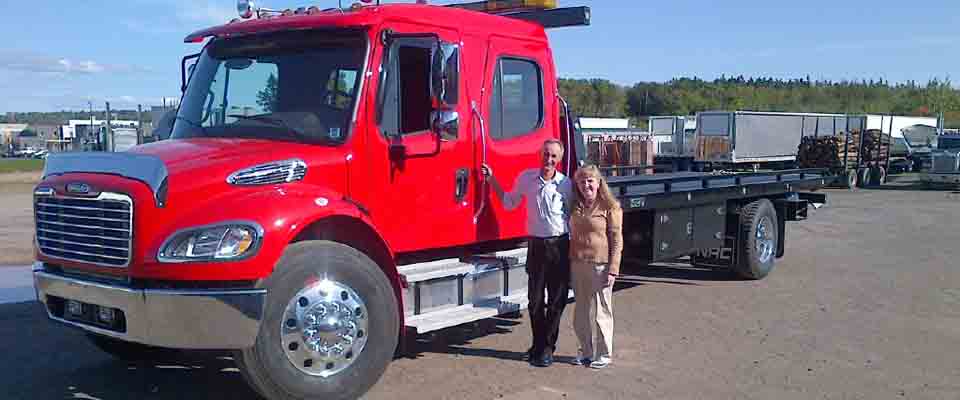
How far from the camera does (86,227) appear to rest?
5047 millimetres

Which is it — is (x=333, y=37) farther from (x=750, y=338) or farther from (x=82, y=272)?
(x=750, y=338)

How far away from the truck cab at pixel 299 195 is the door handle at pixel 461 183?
18 mm

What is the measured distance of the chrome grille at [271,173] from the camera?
502 cm

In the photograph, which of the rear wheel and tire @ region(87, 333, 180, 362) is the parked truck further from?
tire @ region(87, 333, 180, 362)

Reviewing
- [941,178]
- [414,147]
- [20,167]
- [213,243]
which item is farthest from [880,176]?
[20,167]

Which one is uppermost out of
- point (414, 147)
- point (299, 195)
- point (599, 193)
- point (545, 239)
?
point (414, 147)

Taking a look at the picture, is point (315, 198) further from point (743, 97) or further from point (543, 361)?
point (743, 97)

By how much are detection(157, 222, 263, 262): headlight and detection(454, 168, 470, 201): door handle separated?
1828 mm

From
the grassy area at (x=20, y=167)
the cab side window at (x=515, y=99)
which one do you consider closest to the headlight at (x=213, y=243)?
the cab side window at (x=515, y=99)

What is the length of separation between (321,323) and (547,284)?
1931 millimetres

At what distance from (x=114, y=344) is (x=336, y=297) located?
219 cm

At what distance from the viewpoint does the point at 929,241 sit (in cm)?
1438

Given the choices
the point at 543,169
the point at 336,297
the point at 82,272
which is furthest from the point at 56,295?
the point at 543,169

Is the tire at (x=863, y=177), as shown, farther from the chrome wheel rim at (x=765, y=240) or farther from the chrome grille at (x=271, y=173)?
the chrome grille at (x=271, y=173)
